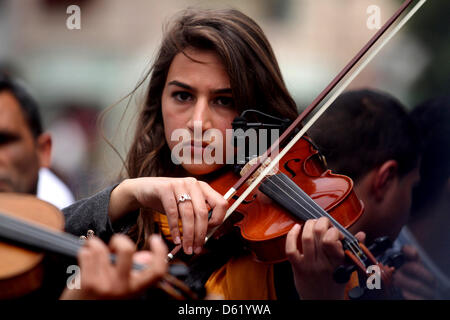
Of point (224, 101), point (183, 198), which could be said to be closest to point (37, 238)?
point (183, 198)

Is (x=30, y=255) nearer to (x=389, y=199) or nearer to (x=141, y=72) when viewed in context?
(x=141, y=72)

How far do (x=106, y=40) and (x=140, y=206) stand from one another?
478 mm

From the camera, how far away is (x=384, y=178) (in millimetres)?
1295

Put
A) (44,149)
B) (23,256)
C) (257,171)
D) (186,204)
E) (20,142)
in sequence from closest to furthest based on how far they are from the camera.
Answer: (23,256) → (186,204) → (257,171) → (20,142) → (44,149)

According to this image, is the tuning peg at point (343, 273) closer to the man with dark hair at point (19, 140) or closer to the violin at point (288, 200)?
the violin at point (288, 200)

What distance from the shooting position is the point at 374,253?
34.3 inches

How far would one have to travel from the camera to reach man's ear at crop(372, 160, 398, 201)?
1.28 m

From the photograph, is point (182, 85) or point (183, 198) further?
point (182, 85)

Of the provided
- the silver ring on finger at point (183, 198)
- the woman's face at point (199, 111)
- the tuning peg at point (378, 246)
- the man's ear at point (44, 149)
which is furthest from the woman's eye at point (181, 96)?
the tuning peg at point (378, 246)

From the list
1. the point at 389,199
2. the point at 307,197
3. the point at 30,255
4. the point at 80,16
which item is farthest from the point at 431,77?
the point at 30,255

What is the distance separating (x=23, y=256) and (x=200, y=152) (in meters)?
0.38

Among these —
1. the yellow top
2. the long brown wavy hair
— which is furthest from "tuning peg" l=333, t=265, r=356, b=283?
the long brown wavy hair

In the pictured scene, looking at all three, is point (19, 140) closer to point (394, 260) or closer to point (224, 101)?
point (224, 101)

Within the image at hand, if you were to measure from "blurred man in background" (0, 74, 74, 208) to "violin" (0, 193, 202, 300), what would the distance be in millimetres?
261
